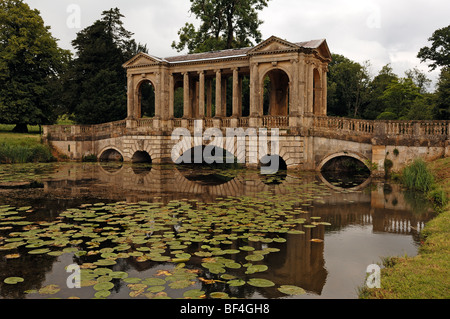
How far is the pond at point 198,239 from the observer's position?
554 centimetres

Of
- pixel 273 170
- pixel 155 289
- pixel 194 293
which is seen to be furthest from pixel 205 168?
pixel 194 293

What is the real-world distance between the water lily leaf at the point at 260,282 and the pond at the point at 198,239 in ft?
0.06

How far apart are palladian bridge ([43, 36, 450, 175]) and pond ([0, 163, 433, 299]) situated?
17.3 feet

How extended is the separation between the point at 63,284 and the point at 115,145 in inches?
963

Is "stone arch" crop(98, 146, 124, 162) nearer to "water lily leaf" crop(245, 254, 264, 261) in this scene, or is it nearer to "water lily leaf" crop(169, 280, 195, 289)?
"water lily leaf" crop(245, 254, 264, 261)

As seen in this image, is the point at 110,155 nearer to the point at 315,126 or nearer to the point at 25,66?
the point at 25,66

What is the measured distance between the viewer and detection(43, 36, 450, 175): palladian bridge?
63.3 ft

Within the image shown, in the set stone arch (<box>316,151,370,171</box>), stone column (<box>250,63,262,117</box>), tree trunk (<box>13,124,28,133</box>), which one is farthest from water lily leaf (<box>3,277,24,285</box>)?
tree trunk (<box>13,124,28,133</box>)

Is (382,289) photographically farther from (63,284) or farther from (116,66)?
(116,66)

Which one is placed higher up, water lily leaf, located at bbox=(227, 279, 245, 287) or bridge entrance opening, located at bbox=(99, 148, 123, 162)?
bridge entrance opening, located at bbox=(99, 148, 123, 162)

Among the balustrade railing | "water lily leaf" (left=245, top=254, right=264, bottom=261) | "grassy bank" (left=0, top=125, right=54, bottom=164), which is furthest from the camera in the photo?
"grassy bank" (left=0, top=125, right=54, bottom=164)

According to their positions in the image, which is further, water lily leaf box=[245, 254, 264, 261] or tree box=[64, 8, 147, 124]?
tree box=[64, 8, 147, 124]

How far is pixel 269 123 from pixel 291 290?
18.5 metres

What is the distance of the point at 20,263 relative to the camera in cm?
639
